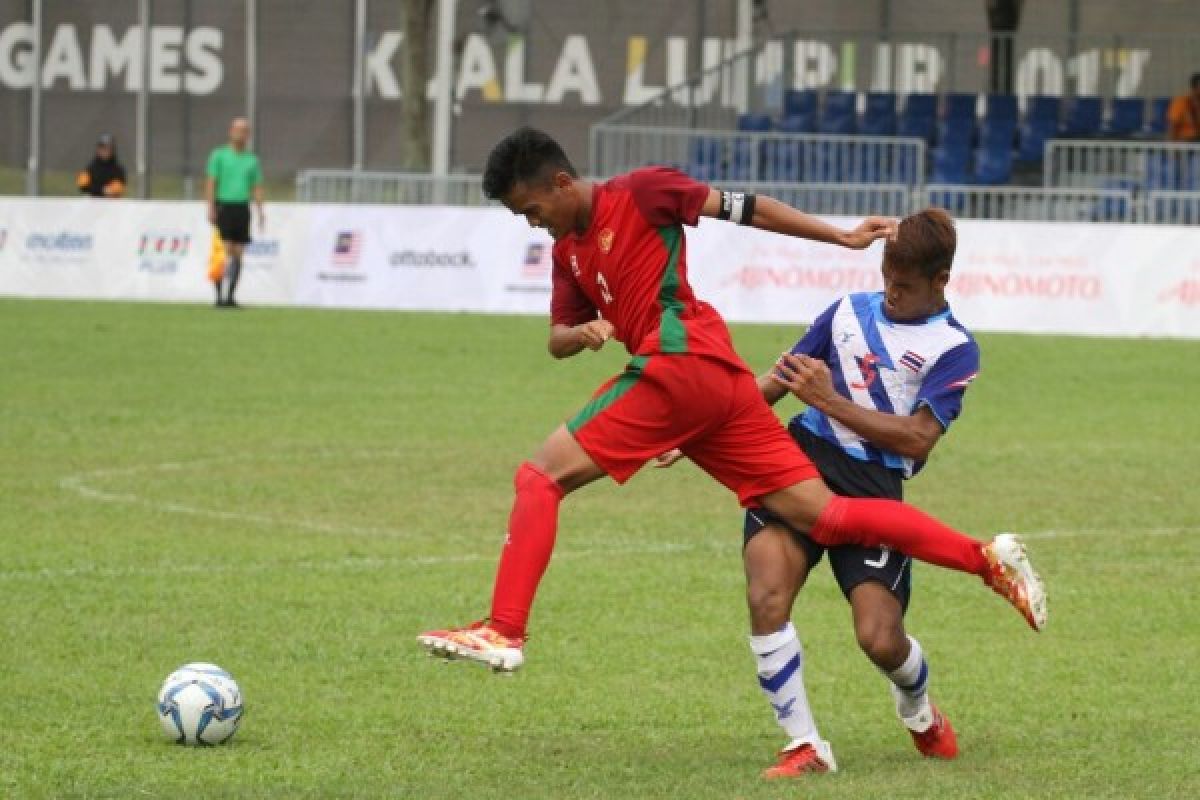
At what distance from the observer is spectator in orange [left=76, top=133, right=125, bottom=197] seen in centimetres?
3775

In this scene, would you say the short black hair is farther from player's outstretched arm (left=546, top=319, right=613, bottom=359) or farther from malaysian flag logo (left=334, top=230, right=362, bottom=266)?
malaysian flag logo (left=334, top=230, right=362, bottom=266)

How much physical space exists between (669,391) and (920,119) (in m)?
27.8

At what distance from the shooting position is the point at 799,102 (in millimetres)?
35000

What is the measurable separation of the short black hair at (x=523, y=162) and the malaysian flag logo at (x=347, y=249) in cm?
2160

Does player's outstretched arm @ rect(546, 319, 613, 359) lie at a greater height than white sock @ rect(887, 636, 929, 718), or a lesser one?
greater

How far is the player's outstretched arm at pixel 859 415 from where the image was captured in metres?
6.86

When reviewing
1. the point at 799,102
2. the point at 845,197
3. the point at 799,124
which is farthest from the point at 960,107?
the point at 845,197

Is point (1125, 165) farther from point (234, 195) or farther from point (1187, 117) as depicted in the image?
point (234, 195)

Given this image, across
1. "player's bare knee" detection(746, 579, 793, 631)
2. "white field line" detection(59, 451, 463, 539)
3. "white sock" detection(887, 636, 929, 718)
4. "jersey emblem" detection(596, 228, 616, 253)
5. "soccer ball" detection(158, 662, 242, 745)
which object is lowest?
"white field line" detection(59, 451, 463, 539)

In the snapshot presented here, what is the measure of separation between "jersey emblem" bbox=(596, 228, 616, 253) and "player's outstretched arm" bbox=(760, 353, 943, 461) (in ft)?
1.89

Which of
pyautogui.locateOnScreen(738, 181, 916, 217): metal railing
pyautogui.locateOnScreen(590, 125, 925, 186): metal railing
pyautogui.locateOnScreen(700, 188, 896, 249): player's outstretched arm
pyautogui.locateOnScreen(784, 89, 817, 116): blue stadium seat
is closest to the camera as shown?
pyautogui.locateOnScreen(700, 188, 896, 249): player's outstretched arm

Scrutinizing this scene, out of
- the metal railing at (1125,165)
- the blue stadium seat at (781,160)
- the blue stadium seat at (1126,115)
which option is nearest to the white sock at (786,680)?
the metal railing at (1125,165)

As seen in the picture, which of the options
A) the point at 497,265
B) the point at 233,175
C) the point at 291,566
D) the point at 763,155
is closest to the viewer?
the point at 291,566

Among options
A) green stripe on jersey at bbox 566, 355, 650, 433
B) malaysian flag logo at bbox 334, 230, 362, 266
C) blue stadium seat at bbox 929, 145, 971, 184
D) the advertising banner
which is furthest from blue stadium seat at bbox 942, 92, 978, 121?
green stripe on jersey at bbox 566, 355, 650, 433
